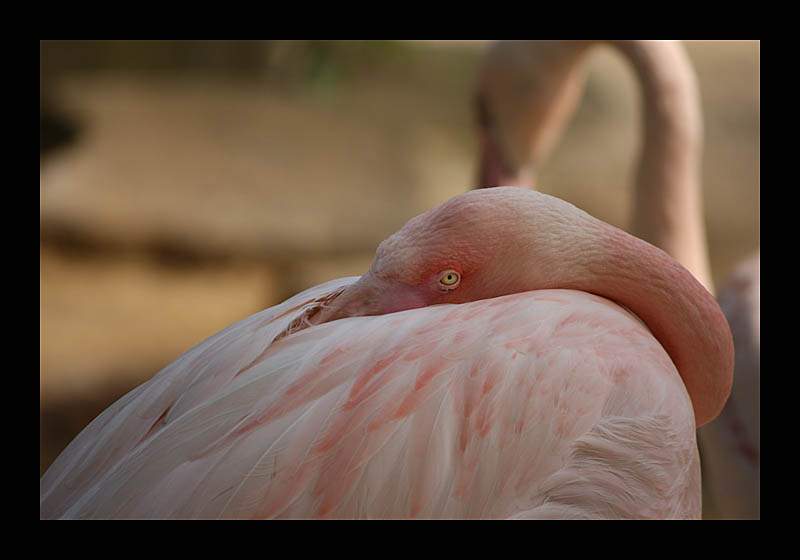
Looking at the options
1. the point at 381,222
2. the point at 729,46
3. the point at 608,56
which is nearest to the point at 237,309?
the point at 381,222

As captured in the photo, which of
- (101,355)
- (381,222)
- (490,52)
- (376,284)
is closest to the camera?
(376,284)

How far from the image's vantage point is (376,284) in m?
0.77

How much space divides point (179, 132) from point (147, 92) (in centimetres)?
52

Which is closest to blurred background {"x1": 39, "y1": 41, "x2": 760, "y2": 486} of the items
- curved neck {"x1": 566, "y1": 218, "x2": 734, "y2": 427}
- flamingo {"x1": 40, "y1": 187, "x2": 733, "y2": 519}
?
flamingo {"x1": 40, "y1": 187, "x2": 733, "y2": 519}

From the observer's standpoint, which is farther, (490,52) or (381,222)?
(381,222)

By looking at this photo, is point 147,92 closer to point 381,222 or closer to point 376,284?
point 381,222

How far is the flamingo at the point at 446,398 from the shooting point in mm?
664

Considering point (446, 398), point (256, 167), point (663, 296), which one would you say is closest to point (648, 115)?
point (663, 296)

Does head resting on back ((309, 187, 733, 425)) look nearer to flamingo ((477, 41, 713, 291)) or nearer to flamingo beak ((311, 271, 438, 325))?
flamingo beak ((311, 271, 438, 325))

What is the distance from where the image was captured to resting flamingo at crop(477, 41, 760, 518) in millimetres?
1549

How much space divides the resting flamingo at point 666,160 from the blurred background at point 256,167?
166 centimetres

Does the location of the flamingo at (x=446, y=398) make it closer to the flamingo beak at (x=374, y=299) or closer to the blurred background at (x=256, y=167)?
the flamingo beak at (x=374, y=299)

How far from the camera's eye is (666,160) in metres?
1.69

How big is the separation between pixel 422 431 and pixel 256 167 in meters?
3.84
